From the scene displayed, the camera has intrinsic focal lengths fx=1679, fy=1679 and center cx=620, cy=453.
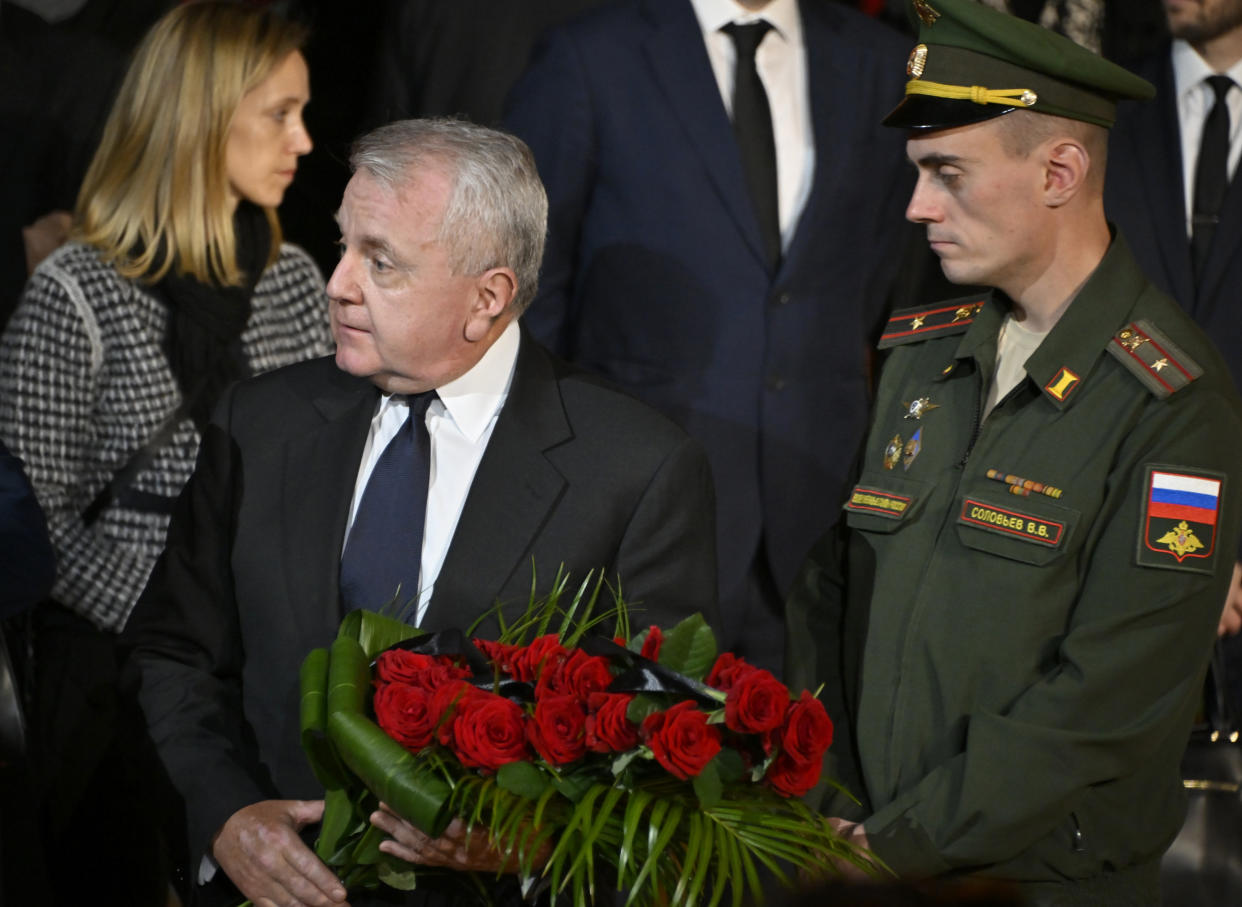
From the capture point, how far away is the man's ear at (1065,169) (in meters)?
2.48

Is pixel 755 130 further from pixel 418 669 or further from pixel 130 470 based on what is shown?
pixel 418 669

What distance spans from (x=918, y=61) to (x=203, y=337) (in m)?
1.75

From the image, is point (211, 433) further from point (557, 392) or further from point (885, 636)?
point (885, 636)

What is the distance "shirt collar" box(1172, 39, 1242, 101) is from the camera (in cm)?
378

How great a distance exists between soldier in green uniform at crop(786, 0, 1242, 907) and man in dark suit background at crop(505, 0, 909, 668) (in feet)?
2.79

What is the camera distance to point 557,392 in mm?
2664

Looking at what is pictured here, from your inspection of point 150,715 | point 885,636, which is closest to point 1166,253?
point 885,636

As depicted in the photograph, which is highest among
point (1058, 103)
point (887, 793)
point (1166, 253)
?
point (1058, 103)

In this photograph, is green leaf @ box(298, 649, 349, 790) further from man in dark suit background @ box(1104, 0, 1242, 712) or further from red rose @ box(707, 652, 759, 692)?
man in dark suit background @ box(1104, 0, 1242, 712)

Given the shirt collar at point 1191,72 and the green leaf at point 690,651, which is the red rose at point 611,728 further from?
the shirt collar at point 1191,72

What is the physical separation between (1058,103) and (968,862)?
1112 mm

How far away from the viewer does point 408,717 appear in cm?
195

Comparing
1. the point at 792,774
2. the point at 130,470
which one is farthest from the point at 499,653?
the point at 130,470

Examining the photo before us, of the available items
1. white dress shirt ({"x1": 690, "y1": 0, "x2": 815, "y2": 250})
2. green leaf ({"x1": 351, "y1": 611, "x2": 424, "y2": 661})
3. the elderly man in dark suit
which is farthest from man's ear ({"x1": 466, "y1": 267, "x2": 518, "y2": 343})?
white dress shirt ({"x1": 690, "y1": 0, "x2": 815, "y2": 250})
